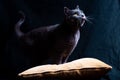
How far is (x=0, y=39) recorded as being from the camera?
2119mm

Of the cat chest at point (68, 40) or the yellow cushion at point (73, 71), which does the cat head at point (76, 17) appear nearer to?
the cat chest at point (68, 40)

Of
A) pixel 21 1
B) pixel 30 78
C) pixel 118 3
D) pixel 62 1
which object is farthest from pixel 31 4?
pixel 30 78

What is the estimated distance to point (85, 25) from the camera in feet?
7.01

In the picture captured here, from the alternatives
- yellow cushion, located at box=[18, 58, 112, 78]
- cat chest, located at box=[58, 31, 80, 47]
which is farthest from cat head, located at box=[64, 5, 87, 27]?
yellow cushion, located at box=[18, 58, 112, 78]

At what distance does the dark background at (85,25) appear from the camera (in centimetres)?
208

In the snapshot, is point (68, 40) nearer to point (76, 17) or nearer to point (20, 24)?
point (76, 17)

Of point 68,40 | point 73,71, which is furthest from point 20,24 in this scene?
point 73,71

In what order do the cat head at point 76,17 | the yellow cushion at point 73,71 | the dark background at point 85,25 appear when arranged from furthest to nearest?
the dark background at point 85,25
the cat head at point 76,17
the yellow cushion at point 73,71

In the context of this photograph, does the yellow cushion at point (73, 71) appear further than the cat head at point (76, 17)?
No

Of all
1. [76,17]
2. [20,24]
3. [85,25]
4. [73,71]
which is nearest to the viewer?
[73,71]

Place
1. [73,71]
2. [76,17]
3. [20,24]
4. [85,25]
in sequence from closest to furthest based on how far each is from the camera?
1. [73,71]
2. [76,17]
3. [20,24]
4. [85,25]

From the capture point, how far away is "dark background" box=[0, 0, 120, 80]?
81.9 inches

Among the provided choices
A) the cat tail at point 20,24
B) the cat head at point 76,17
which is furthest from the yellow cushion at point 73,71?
the cat tail at point 20,24

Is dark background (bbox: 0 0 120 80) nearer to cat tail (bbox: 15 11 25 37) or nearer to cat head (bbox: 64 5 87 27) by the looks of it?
cat tail (bbox: 15 11 25 37)
